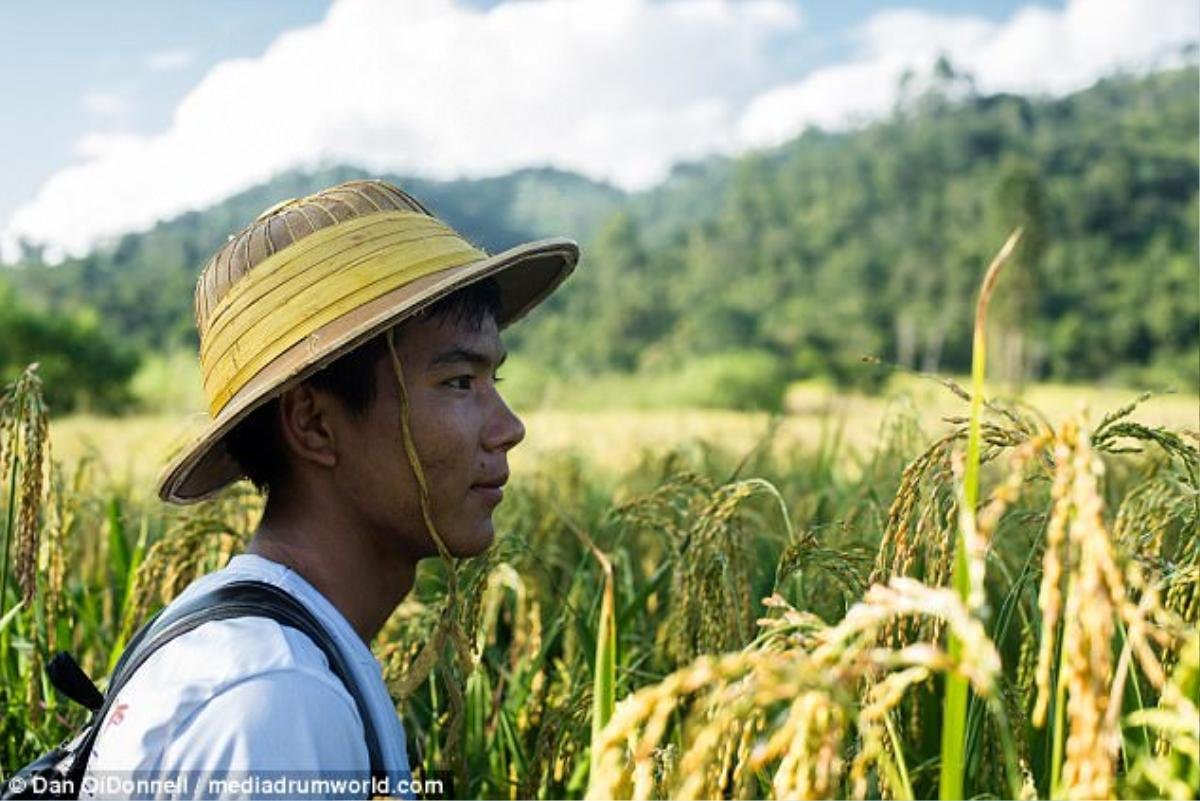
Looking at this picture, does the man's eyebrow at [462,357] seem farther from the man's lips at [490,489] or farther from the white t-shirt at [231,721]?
the white t-shirt at [231,721]

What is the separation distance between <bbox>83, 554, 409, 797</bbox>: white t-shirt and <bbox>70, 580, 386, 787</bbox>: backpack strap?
0.02 m

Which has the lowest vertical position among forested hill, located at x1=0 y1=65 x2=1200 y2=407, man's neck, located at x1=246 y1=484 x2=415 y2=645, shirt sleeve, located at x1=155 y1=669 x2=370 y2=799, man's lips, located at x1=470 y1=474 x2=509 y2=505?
shirt sleeve, located at x1=155 y1=669 x2=370 y2=799

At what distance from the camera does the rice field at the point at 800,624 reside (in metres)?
0.78

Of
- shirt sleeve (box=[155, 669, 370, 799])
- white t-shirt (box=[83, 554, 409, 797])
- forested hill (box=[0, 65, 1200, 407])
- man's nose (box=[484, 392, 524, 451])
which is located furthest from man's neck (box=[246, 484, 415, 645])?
forested hill (box=[0, 65, 1200, 407])

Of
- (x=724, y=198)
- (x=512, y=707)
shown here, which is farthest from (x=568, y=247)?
(x=724, y=198)

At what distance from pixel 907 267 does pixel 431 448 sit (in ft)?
270

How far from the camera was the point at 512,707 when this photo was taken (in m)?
2.94

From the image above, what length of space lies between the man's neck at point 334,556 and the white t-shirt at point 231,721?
0.34 meters

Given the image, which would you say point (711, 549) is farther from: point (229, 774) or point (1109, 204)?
point (1109, 204)

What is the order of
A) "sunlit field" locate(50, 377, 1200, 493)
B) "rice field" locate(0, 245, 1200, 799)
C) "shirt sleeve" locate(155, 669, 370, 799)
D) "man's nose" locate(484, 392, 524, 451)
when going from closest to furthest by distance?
1. "rice field" locate(0, 245, 1200, 799)
2. "shirt sleeve" locate(155, 669, 370, 799)
3. "man's nose" locate(484, 392, 524, 451)
4. "sunlit field" locate(50, 377, 1200, 493)

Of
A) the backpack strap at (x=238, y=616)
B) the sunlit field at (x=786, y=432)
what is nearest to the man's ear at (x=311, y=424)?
the backpack strap at (x=238, y=616)

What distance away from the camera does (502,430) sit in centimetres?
194

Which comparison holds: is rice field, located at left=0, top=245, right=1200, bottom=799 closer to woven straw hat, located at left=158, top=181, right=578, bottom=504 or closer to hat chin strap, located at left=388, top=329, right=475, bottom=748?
hat chin strap, located at left=388, top=329, right=475, bottom=748

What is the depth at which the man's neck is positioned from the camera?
187 cm
